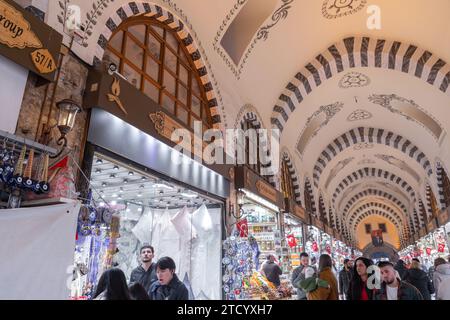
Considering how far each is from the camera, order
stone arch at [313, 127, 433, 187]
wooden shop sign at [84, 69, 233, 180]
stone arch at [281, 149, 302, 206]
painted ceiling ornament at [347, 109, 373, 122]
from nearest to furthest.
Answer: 1. wooden shop sign at [84, 69, 233, 180]
2. stone arch at [281, 149, 302, 206]
3. painted ceiling ornament at [347, 109, 373, 122]
4. stone arch at [313, 127, 433, 187]

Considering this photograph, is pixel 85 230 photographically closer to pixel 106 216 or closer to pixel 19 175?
pixel 106 216

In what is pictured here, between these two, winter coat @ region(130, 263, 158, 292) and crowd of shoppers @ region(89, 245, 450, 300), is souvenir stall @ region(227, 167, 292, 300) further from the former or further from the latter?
winter coat @ region(130, 263, 158, 292)

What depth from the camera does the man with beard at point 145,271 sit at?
294 centimetres

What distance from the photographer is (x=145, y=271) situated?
304cm

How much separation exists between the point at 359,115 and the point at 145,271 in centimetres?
907

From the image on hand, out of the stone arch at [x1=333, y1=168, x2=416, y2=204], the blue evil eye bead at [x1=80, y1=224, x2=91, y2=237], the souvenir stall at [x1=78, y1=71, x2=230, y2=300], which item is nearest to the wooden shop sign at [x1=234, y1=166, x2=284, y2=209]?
the souvenir stall at [x1=78, y1=71, x2=230, y2=300]

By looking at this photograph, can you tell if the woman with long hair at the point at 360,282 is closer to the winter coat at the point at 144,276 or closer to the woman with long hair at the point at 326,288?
the woman with long hair at the point at 326,288

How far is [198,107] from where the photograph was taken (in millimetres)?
4711

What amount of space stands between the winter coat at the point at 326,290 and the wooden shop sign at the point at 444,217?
7.47 meters

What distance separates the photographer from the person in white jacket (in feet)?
11.5

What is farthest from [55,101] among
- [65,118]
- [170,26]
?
[170,26]

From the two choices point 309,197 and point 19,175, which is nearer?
point 19,175

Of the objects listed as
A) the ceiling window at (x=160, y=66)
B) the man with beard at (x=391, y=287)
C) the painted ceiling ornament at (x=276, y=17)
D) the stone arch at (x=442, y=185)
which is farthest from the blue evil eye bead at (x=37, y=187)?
the stone arch at (x=442, y=185)
